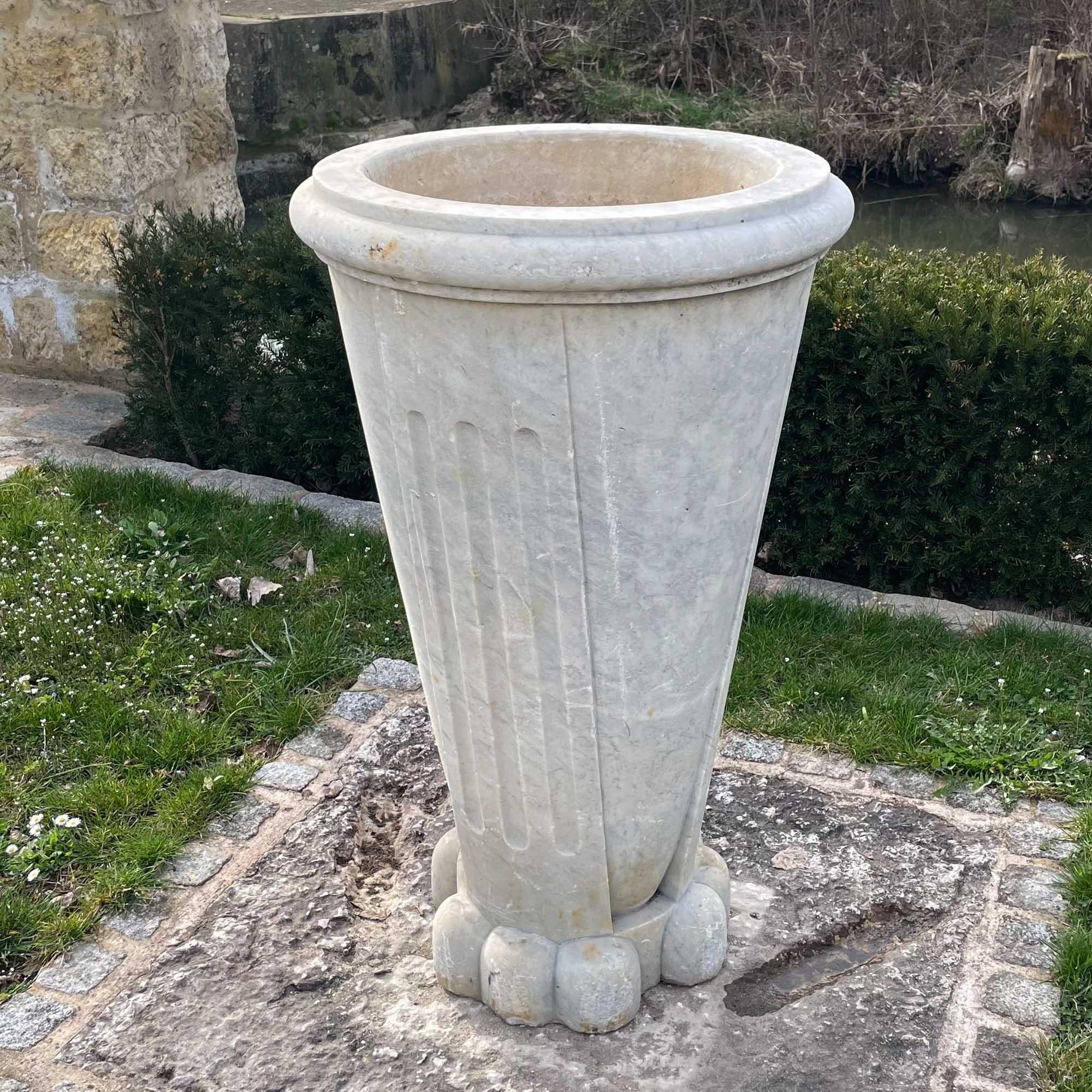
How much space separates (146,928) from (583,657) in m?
1.23

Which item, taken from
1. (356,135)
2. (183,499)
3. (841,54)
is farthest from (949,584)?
(841,54)

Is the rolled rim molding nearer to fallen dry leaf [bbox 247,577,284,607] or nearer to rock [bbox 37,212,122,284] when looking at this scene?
fallen dry leaf [bbox 247,577,284,607]

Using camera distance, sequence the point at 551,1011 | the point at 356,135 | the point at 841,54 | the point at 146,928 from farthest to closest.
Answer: the point at 841,54 → the point at 356,135 → the point at 146,928 → the point at 551,1011

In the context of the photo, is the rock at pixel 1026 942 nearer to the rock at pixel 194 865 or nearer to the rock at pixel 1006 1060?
the rock at pixel 1006 1060

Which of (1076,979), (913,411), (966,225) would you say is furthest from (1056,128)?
(1076,979)

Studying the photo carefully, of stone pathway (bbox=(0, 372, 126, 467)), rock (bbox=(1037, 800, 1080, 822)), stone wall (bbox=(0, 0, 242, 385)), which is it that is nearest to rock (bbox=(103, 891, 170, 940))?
rock (bbox=(1037, 800, 1080, 822))

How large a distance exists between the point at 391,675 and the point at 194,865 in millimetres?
850

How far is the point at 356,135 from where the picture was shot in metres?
10.8

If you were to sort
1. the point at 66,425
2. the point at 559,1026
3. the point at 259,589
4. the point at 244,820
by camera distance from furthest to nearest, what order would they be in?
the point at 66,425
the point at 259,589
the point at 244,820
the point at 559,1026

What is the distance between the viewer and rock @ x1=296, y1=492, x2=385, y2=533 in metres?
4.12

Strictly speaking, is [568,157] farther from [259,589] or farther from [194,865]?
[259,589]

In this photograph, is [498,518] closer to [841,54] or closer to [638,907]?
[638,907]

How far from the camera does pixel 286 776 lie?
2965 mm

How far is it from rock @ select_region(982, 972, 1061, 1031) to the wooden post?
29.6ft
